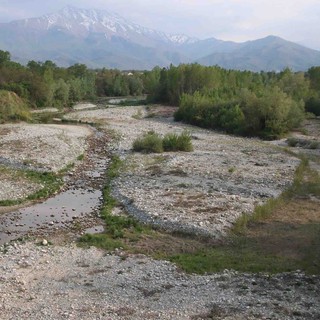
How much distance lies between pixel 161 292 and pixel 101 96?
124 meters

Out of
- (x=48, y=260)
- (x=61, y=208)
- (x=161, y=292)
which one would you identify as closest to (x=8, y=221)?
(x=61, y=208)

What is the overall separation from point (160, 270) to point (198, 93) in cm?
6240

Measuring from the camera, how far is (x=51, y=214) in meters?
26.9

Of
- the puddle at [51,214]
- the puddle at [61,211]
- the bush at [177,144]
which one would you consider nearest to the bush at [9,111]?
the bush at [177,144]

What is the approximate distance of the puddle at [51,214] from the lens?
24078 mm

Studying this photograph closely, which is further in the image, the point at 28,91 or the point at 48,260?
the point at 28,91

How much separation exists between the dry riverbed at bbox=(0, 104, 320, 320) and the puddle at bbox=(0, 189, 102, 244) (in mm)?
1786

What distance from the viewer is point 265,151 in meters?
48.6

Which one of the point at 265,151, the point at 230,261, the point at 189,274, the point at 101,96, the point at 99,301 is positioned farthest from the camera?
the point at 101,96

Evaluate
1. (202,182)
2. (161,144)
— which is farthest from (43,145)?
(202,182)

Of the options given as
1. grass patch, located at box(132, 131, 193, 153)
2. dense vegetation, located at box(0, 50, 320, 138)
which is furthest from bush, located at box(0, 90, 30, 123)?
grass patch, located at box(132, 131, 193, 153)

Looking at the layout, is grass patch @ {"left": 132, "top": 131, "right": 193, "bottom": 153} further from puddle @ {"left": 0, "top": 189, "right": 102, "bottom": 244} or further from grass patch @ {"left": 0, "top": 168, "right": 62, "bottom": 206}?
puddle @ {"left": 0, "top": 189, "right": 102, "bottom": 244}

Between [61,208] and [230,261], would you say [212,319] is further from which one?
[61,208]

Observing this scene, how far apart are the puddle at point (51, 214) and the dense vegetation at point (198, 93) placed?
119ft
